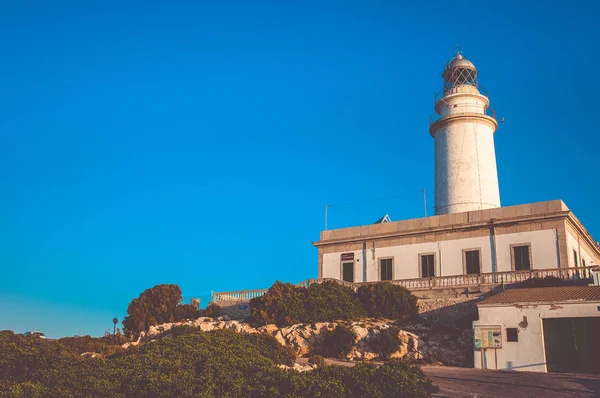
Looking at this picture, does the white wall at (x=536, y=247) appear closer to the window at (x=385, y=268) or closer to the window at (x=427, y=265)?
the window at (x=427, y=265)

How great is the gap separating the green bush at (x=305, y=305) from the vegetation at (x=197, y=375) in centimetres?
738

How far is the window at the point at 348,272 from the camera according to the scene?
102ft

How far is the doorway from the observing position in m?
17.9

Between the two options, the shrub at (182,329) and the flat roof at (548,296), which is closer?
the flat roof at (548,296)

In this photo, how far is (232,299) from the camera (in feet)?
102

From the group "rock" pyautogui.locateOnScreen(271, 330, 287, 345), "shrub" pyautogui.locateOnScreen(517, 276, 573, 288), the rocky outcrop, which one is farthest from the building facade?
"rock" pyautogui.locateOnScreen(271, 330, 287, 345)

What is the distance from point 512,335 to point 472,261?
9107mm

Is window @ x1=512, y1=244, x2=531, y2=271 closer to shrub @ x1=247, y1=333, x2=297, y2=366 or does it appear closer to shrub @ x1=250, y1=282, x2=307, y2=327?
shrub @ x1=250, y1=282, x2=307, y2=327

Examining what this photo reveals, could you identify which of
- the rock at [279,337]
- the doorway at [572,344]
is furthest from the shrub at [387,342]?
the doorway at [572,344]

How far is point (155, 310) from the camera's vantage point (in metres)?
29.4

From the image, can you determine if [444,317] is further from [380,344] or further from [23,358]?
[23,358]

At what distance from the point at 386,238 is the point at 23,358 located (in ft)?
60.3

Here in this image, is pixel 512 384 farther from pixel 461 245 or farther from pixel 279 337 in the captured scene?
pixel 461 245

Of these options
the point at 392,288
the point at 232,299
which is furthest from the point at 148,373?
the point at 232,299
